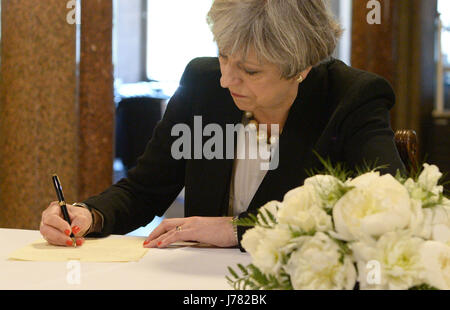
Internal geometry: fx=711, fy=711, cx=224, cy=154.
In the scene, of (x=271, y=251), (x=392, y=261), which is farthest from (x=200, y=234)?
(x=392, y=261)

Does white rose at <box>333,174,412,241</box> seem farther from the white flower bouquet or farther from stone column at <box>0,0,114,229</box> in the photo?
stone column at <box>0,0,114,229</box>

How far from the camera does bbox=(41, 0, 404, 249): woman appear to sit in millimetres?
2178

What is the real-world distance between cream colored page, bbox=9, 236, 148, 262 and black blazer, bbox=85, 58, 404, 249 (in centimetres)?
19

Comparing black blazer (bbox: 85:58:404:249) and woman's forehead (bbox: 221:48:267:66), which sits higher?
woman's forehead (bbox: 221:48:267:66)

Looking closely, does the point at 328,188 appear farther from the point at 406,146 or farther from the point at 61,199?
the point at 406,146

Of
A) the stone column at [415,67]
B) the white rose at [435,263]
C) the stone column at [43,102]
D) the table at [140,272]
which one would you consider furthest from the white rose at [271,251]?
the stone column at [415,67]

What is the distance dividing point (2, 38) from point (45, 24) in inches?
11.8

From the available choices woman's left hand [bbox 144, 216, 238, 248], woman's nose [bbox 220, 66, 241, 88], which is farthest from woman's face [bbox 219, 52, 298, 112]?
woman's left hand [bbox 144, 216, 238, 248]

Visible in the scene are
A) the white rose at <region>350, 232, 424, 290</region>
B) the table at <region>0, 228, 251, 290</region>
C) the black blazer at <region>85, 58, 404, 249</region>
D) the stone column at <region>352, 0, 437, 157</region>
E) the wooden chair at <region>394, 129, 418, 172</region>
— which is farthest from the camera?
the stone column at <region>352, 0, 437, 157</region>

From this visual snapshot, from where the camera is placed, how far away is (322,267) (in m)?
1.14

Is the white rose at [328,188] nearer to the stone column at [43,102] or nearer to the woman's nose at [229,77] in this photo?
the woman's nose at [229,77]

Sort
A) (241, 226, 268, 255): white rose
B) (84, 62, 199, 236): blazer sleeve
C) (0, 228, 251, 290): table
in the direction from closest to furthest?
(241, 226, 268, 255): white rose < (0, 228, 251, 290): table < (84, 62, 199, 236): blazer sleeve

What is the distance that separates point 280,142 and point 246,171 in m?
0.18
